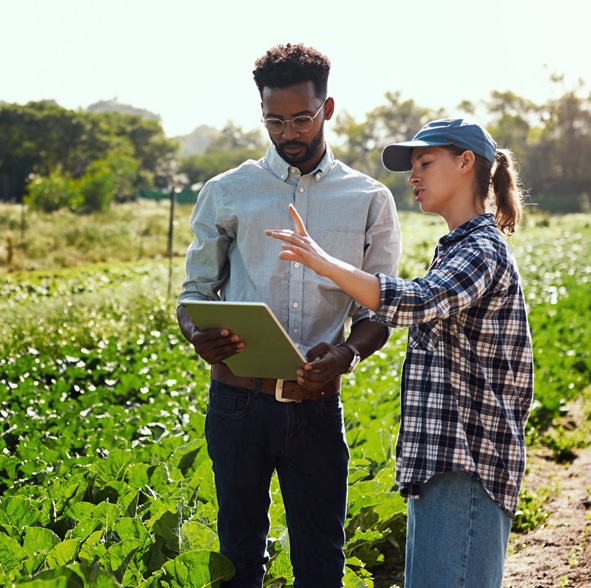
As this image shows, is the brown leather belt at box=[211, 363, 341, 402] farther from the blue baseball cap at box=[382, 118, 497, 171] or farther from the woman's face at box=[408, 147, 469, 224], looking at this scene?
the blue baseball cap at box=[382, 118, 497, 171]

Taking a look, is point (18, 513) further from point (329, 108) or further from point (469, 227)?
point (469, 227)

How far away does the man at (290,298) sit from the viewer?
2559mm

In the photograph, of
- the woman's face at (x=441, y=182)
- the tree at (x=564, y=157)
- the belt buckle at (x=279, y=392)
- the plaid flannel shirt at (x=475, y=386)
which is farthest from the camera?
the tree at (x=564, y=157)

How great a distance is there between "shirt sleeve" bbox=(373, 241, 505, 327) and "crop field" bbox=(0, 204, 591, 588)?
1.06 metres

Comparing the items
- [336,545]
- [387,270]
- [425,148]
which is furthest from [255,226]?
[336,545]

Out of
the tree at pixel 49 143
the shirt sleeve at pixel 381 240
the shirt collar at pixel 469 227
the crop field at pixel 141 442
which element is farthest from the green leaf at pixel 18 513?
the tree at pixel 49 143

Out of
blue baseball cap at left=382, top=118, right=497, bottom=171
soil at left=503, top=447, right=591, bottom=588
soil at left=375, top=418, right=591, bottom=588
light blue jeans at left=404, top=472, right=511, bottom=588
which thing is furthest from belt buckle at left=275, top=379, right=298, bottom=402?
soil at left=503, top=447, right=591, bottom=588

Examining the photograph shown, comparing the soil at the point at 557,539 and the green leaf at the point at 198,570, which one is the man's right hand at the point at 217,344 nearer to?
the green leaf at the point at 198,570

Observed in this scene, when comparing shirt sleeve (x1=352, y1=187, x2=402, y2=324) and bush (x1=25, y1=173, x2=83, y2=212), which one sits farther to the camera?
bush (x1=25, y1=173, x2=83, y2=212)

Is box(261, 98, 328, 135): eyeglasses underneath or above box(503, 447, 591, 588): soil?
above

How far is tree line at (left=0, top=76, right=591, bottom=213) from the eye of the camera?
43.8 metres

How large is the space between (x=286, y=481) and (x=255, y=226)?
0.80 m

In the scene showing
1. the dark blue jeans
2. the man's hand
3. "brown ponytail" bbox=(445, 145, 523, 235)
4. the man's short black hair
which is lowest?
the dark blue jeans

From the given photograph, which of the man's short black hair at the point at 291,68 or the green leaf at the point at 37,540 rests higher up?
the man's short black hair at the point at 291,68
